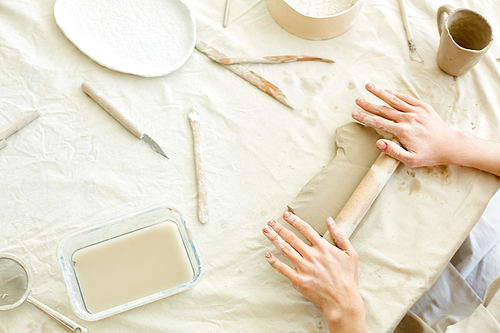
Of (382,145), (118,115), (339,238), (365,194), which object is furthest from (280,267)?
(118,115)

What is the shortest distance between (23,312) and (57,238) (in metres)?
0.19

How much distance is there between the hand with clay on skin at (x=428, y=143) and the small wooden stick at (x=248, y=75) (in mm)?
271

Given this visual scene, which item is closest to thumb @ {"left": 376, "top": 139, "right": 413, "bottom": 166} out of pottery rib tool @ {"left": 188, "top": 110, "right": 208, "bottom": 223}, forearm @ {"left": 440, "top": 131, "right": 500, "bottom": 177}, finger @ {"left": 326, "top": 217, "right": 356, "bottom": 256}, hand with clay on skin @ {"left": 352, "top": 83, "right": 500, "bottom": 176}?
hand with clay on skin @ {"left": 352, "top": 83, "right": 500, "bottom": 176}

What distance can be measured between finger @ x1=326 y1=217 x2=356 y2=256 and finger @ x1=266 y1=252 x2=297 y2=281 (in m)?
0.13

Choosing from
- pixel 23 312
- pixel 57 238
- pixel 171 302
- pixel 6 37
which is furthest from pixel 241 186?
pixel 6 37

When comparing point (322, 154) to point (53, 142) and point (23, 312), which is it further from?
point (23, 312)

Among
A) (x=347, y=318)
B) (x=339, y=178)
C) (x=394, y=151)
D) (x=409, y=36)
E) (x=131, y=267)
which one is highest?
(x=409, y=36)

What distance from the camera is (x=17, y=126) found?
1083 mm

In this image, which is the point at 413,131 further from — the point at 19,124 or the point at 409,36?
the point at 19,124

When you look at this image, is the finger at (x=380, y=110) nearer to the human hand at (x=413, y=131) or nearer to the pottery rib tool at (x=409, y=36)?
the human hand at (x=413, y=131)

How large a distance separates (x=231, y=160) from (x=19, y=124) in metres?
0.61

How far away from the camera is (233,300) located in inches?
39.4

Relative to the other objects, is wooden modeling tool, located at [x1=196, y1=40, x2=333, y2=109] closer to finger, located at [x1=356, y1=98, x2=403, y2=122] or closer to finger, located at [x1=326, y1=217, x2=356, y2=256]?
finger, located at [x1=356, y1=98, x2=403, y2=122]

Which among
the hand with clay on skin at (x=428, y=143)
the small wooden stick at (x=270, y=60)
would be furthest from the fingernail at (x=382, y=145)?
the small wooden stick at (x=270, y=60)
